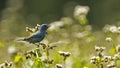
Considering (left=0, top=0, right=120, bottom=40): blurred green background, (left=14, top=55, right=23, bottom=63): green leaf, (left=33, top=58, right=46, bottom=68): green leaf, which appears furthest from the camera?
(left=0, top=0, right=120, bottom=40): blurred green background

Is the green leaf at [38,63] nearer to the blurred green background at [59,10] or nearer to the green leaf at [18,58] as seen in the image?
the green leaf at [18,58]

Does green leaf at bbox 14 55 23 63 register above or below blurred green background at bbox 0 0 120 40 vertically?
below

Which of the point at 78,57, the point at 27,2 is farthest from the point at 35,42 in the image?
the point at 27,2

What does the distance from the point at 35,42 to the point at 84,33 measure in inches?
128

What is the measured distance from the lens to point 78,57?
7.53m

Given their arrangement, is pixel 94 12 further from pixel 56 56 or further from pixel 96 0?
pixel 56 56

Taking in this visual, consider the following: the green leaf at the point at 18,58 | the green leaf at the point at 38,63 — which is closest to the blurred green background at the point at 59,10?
the green leaf at the point at 18,58

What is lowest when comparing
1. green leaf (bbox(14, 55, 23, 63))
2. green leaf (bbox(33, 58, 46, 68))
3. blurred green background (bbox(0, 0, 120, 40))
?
green leaf (bbox(33, 58, 46, 68))

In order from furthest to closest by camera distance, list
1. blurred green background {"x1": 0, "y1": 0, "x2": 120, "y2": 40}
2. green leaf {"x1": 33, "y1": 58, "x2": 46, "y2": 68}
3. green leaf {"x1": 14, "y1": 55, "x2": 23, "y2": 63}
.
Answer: blurred green background {"x1": 0, "y1": 0, "x2": 120, "y2": 40}
green leaf {"x1": 14, "y1": 55, "x2": 23, "y2": 63}
green leaf {"x1": 33, "y1": 58, "x2": 46, "y2": 68}

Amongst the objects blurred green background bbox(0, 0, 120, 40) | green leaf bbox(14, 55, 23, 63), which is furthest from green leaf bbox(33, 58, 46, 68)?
blurred green background bbox(0, 0, 120, 40)

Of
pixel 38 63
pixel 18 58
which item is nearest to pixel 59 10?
pixel 18 58

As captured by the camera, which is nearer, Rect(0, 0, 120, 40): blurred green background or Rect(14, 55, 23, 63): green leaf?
Rect(14, 55, 23, 63): green leaf

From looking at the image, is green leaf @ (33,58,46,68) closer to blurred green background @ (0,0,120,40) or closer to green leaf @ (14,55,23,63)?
green leaf @ (14,55,23,63)

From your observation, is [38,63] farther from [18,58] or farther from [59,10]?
[59,10]
